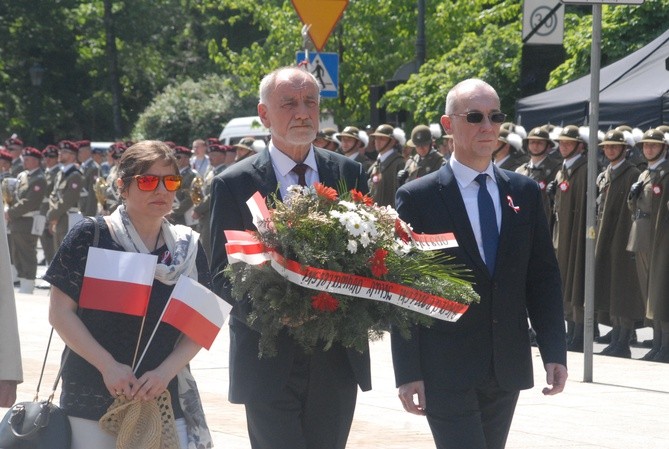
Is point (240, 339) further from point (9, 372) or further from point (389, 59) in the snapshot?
point (389, 59)

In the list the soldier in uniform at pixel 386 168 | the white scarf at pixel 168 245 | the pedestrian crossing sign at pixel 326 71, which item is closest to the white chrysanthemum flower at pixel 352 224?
the white scarf at pixel 168 245

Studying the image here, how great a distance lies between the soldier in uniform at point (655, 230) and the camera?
496 inches

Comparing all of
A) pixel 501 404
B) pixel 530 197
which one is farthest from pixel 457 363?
pixel 530 197

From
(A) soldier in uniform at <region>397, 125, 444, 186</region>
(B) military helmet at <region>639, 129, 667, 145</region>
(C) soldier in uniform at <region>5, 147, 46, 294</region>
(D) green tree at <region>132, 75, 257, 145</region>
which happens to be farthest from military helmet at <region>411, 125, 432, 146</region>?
(D) green tree at <region>132, 75, 257, 145</region>

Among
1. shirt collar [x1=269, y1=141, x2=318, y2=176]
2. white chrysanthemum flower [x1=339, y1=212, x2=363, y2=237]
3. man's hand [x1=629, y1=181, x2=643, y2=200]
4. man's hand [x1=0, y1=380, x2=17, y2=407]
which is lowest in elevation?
man's hand [x1=629, y1=181, x2=643, y2=200]

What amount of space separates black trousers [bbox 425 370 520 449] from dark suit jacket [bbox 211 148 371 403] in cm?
29

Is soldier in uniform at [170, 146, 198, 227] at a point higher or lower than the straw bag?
lower

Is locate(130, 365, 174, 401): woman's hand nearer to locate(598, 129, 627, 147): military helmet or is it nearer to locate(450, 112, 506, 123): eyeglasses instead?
locate(450, 112, 506, 123): eyeglasses

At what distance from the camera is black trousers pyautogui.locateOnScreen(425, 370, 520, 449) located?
5.09m

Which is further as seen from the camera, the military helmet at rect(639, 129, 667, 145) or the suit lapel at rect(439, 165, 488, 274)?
the military helmet at rect(639, 129, 667, 145)

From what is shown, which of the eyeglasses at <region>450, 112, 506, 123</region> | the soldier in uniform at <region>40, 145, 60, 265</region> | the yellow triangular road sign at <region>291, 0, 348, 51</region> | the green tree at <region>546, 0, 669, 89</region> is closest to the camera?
the eyeglasses at <region>450, 112, 506, 123</region>

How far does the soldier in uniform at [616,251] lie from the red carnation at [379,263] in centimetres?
874

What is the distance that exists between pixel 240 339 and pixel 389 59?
2394 cm

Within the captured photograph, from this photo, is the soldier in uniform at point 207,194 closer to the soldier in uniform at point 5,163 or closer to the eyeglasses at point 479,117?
the soldier in uniform at point 5,163
